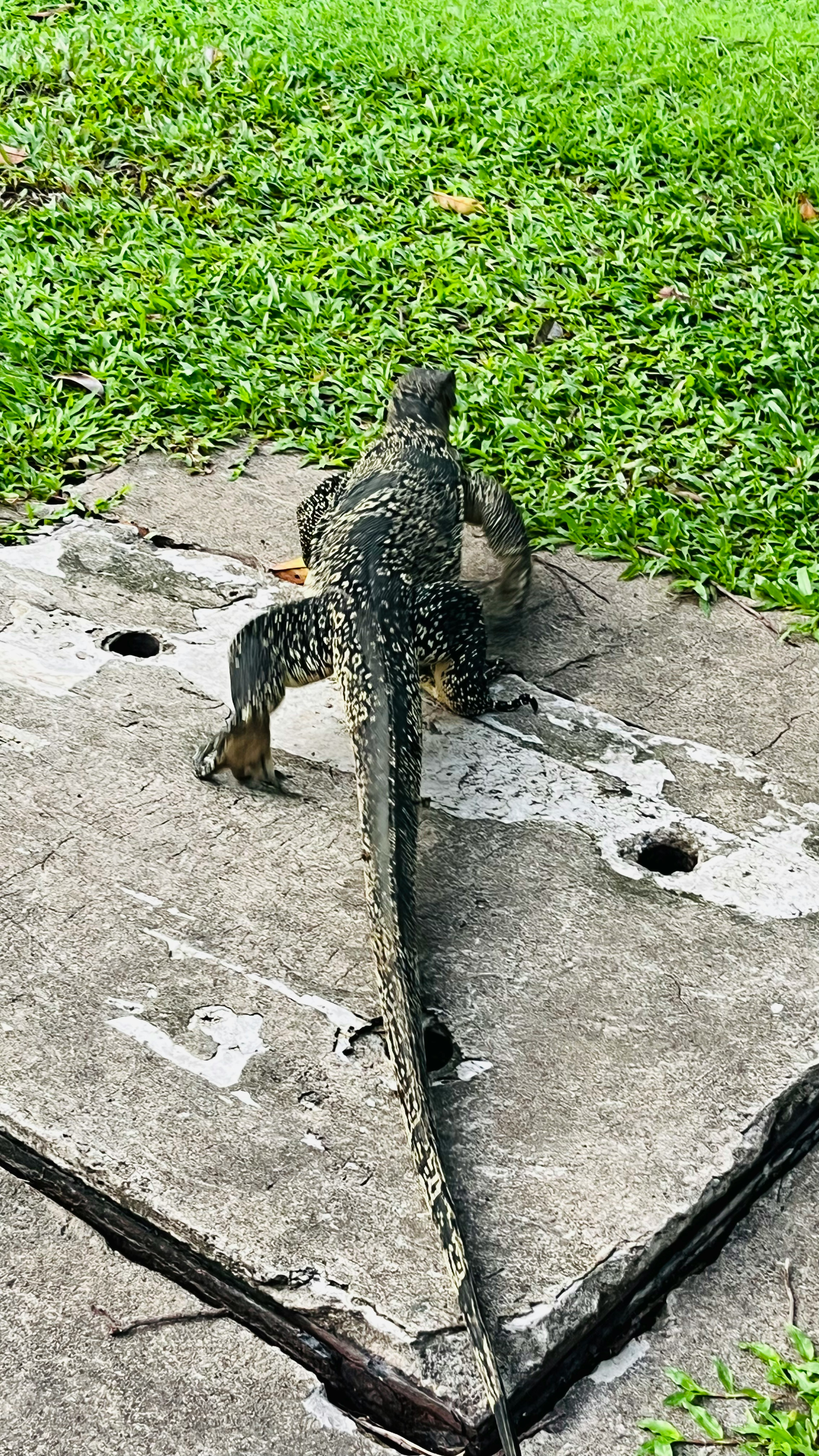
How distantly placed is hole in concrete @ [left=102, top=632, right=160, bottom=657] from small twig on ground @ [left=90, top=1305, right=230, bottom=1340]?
240cm

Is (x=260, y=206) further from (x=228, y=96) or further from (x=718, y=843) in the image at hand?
(x=718, y=843)

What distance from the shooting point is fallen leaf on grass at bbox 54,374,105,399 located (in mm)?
6441

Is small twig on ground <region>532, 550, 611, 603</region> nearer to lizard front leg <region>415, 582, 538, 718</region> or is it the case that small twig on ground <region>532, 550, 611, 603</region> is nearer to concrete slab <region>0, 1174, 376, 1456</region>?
lizard front leg <region>415, 582, 538, 718</region>

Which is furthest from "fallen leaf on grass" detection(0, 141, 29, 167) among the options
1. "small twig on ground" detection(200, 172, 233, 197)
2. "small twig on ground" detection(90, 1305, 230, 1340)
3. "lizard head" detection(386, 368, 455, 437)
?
"small twig on ground" detection(90, 1305, 230, 1340)

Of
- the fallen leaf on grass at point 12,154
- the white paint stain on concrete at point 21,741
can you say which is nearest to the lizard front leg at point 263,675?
the white paint stain on concrete at point 21,741

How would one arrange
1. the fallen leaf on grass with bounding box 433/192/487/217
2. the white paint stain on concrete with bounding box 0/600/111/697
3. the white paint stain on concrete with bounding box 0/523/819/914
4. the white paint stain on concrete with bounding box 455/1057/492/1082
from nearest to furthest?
the white paint stain on concrete with bounding box 455/1057/492/1082 → the white paint stain on concrete with bounding box 0/523/819/914 → the white paint stain on concrete with bounding box 0/600/111/697 → the fallen leaf on grass with bounding box 433/192/487/217

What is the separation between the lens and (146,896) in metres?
3.74

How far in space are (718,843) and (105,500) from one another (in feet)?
9.84

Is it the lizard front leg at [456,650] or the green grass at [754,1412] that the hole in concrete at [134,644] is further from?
the green grass at [754,1412]

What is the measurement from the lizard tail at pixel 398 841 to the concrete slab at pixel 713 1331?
20 cm

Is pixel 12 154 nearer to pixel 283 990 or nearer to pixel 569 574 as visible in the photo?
pixel 569 574

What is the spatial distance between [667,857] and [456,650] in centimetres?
93

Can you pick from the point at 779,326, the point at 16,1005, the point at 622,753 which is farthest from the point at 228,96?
the point at 16,1005

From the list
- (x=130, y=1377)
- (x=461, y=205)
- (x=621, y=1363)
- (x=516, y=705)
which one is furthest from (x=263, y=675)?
(x=461, y=205)
